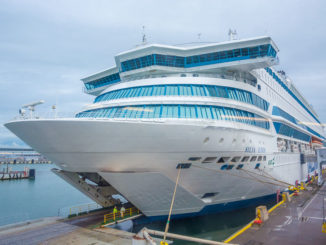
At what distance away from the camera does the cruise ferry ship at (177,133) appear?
11148 millimetres

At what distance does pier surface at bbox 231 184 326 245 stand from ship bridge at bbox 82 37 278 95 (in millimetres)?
9226

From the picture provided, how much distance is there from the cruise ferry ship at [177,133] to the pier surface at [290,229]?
2052 mm

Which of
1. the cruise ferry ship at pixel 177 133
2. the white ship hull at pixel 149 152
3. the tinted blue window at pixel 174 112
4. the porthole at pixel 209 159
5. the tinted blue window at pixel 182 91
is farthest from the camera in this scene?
the tinted blue window at pixel 182 91

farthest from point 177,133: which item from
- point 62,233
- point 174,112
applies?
point 62,233

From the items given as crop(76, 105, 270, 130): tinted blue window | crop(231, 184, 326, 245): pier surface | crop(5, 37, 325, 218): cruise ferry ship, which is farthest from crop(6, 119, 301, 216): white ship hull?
crop(231, 184, 326, 245): pier surface

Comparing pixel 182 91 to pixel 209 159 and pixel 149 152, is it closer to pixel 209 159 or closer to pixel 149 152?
pixel 209 159

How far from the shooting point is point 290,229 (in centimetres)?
1121

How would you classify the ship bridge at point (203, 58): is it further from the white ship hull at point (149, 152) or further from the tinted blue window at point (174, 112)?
the white ship hull at point (149, 152)

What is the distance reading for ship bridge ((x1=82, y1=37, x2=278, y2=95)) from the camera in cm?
1612

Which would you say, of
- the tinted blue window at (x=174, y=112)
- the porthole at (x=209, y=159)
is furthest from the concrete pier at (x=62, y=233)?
the tinted blue window at (x=174, y=112)

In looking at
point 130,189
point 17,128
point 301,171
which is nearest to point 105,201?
point 130,189

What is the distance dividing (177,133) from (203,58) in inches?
303

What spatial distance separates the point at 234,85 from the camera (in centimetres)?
1664

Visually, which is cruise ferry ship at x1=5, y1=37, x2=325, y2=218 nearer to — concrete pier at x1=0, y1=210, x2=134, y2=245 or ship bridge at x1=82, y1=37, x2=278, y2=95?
ship bridge at x1=82, y1=37, x2=278, y2=95
